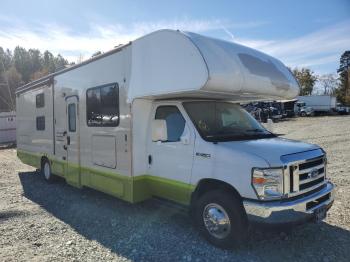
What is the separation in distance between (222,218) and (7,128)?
23432 millimetres

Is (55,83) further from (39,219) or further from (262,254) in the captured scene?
(262,254)

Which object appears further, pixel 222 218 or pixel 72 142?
pixel 72 142

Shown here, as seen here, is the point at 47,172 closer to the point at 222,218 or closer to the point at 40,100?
the point at 40,100

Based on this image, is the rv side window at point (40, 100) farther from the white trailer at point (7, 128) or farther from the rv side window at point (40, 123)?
the white trailer at point (7, 128)

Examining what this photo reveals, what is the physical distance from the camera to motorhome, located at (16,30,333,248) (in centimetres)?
468

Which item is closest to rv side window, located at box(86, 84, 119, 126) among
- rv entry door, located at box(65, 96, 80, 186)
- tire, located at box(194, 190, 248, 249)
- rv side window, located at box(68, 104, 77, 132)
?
rv entry door, located at box(65, 96, 80, 186)

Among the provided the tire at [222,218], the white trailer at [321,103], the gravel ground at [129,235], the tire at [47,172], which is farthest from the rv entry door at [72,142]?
the white trailer at [321,103]

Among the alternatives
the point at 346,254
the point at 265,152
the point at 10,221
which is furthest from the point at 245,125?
the point at 10,221

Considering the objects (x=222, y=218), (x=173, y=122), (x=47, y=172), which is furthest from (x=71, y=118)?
(x=222, y=218)

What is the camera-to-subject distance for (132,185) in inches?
243

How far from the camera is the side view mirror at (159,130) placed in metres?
5.75

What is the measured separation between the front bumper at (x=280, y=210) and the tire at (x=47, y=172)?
692 cm

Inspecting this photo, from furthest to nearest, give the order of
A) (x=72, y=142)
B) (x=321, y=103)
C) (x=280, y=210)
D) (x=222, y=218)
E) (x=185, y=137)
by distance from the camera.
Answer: (x=321, y=103), (x=72, y=142), (x=185, y=137), (x=222, y=218), (x=280, y=210)

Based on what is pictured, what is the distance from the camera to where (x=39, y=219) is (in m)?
6.64
